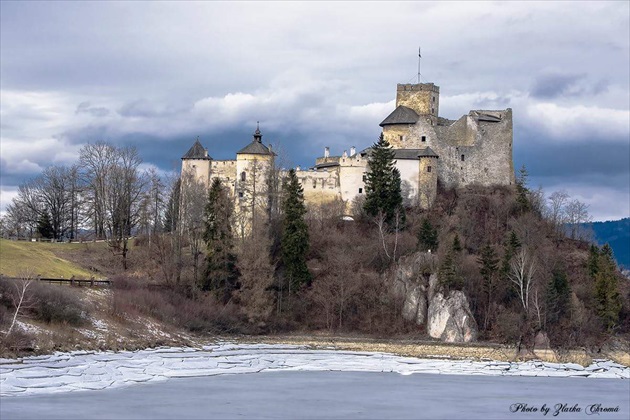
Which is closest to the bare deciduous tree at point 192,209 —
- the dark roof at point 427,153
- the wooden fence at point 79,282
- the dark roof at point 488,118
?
the wooden fence at point 79,282

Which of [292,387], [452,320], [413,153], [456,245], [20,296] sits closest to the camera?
[292,387]

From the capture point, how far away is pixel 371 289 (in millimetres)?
68000

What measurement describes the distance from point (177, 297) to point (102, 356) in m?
16.9

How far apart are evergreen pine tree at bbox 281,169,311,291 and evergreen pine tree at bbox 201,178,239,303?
11.2 ft

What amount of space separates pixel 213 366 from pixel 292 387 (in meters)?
7.15

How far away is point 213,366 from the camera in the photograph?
47594mm

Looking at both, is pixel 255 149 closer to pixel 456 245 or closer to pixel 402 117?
pixel 402 117

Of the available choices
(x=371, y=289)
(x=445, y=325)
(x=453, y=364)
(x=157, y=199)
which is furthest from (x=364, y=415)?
(x=157, y=199)

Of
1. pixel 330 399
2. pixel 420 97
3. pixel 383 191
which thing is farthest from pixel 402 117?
pixel 330 399

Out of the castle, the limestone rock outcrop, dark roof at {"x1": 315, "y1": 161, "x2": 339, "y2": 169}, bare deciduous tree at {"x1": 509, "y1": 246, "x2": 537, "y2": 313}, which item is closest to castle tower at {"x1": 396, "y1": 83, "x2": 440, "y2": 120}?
the castle

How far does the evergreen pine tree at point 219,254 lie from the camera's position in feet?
217

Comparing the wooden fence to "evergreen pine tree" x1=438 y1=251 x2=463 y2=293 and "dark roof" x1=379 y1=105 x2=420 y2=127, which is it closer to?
"evergreen pine tree" x1=438 y1=251 x2=463 y2=293

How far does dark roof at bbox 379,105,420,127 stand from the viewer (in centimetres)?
8281

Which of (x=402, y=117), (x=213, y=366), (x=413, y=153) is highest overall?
(x=402, y=117)
